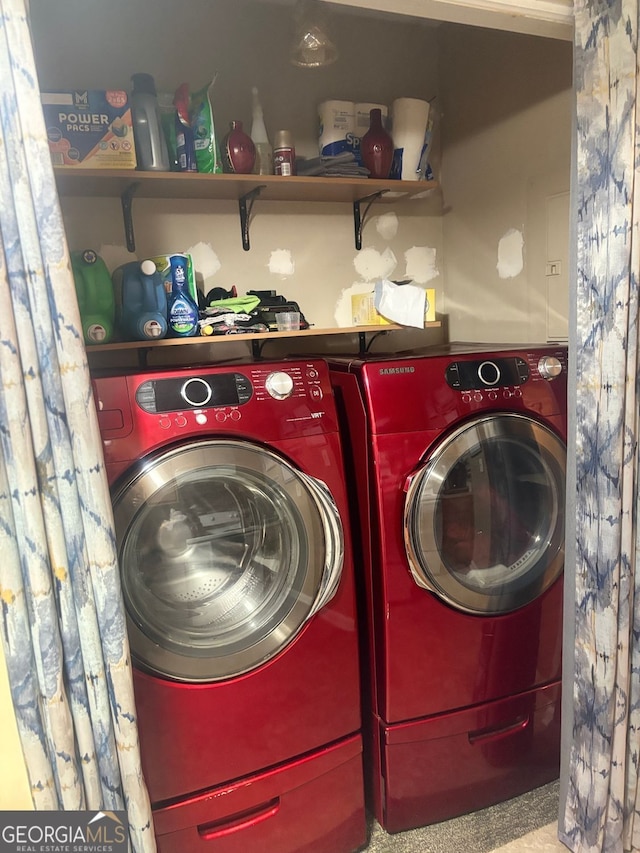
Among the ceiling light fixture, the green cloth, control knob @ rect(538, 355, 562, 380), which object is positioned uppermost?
the ceiling light fixture

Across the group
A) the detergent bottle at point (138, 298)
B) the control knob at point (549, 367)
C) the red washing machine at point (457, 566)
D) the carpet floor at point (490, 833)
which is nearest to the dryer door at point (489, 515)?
the red washing machine at point (457, 566)

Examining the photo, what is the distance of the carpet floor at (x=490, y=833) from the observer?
1.66 meters

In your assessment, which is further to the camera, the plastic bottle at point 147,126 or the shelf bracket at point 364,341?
the shelf bracket at point 364,341

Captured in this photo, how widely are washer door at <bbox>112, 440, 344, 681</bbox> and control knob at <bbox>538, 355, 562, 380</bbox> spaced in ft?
2.31

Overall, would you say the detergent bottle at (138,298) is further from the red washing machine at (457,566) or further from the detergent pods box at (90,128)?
the red washing machine at (457,566)

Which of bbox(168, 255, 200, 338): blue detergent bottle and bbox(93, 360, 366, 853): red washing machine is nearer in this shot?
bbox(93, 360, 366, 853): red washing machine

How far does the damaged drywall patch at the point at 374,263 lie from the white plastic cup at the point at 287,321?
0.56 meters

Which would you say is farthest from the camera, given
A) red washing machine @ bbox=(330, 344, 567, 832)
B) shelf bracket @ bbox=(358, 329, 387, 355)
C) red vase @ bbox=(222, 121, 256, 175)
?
shelf bracket @ bbox=(358, 329, 387, 355)

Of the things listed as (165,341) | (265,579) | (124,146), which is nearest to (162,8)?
(124,146)

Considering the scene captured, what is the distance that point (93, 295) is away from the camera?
68.7 inches

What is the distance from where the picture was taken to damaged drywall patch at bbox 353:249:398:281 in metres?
2.39

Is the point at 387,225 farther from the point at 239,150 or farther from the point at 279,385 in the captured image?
the point at 279,385

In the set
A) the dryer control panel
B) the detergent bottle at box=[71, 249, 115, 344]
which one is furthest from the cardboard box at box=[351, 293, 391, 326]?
the detergent bottle at box=[71, 249, 115, 344]

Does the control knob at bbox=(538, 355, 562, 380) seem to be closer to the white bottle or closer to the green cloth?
the green cloth
